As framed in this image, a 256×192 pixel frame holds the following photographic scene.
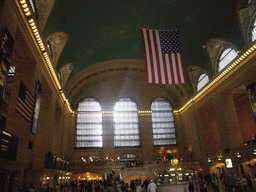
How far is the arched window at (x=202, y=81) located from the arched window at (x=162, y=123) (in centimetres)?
749

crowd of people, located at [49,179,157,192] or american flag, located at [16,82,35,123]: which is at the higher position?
american flag, located at [16,82,35,123]

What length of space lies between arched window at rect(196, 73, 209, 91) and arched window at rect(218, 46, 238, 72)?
3.16 m

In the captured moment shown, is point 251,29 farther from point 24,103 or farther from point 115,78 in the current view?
point 115,78

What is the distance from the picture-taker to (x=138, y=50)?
91.1ft

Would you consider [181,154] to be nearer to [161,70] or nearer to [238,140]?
[238,140]

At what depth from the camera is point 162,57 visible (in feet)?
50.2

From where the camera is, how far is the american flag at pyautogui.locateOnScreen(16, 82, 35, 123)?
40.7ft

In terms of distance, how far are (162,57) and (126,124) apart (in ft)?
65.1

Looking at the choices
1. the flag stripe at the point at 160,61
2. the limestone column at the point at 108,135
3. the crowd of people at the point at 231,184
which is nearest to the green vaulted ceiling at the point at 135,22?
the flag stripe at the point at 160,61

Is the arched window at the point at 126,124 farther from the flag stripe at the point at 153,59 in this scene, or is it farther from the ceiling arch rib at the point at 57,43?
the flag stripe at the point at 153,59

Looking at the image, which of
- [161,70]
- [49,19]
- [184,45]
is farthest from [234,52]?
[49,19]

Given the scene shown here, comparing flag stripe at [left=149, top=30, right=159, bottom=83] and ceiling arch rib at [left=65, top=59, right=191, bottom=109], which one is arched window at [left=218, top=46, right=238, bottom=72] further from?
flag stripe at [left=149, top=30, right=159, bottom=83]

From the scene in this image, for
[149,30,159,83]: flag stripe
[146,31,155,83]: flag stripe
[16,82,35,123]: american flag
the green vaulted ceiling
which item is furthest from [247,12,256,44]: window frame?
[16,82,35,123]: american flag

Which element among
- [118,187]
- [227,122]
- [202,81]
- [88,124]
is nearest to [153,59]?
[118,187]
